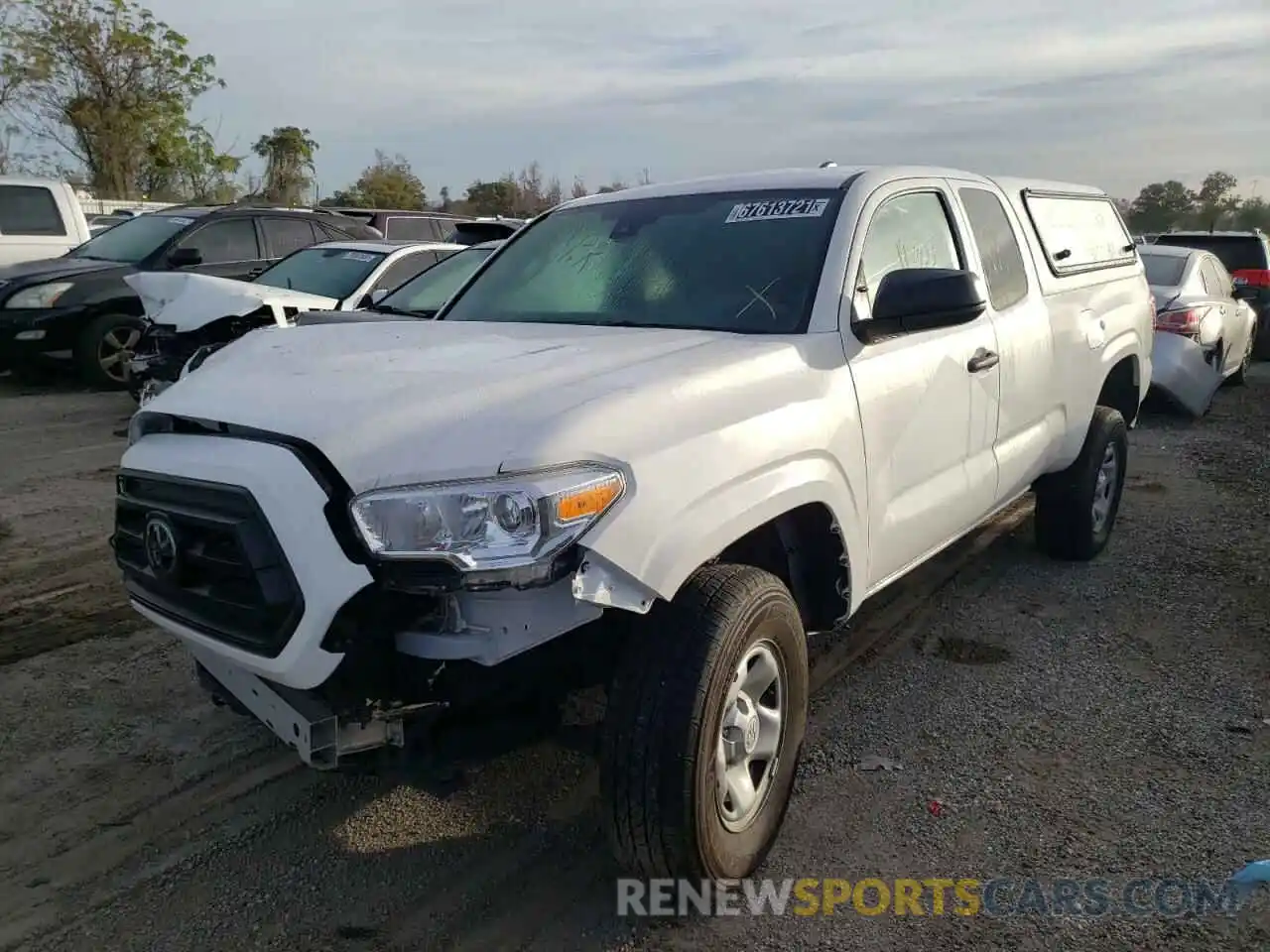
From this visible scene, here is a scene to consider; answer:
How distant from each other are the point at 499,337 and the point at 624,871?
1.65 m

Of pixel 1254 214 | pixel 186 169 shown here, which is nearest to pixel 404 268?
pixel 186 169

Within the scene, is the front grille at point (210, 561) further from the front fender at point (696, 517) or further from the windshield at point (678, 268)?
the windshield at point (678, 268)

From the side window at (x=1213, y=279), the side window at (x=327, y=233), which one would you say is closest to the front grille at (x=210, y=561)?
the side window at (x=327, y=233)

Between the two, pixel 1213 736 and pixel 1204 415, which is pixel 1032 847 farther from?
pixel 1204 415

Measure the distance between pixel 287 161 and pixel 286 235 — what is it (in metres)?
29.8

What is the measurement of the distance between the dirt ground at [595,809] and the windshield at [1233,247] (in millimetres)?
10636

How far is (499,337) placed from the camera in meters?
3.34

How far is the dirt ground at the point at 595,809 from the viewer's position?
272cm

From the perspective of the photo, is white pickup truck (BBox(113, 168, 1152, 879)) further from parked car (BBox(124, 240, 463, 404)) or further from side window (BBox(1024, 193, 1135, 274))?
parked car (BBox(124, 240, 463, 404))

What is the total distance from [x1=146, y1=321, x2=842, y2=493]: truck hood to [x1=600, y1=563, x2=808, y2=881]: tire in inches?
17.2

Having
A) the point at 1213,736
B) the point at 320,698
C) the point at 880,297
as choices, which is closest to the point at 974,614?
the point at 1213,736

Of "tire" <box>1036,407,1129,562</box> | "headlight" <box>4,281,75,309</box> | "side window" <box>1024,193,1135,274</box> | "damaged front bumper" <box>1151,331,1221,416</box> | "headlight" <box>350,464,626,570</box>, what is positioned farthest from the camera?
"headlight" <box>4,281,75,309</box>

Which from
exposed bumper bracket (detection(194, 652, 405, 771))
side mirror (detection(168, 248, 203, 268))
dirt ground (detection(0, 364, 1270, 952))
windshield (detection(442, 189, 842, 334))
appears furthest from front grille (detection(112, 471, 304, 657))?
side mirror (detection(168, 248, 203, 268))

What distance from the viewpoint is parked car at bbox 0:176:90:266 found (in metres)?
11.8
